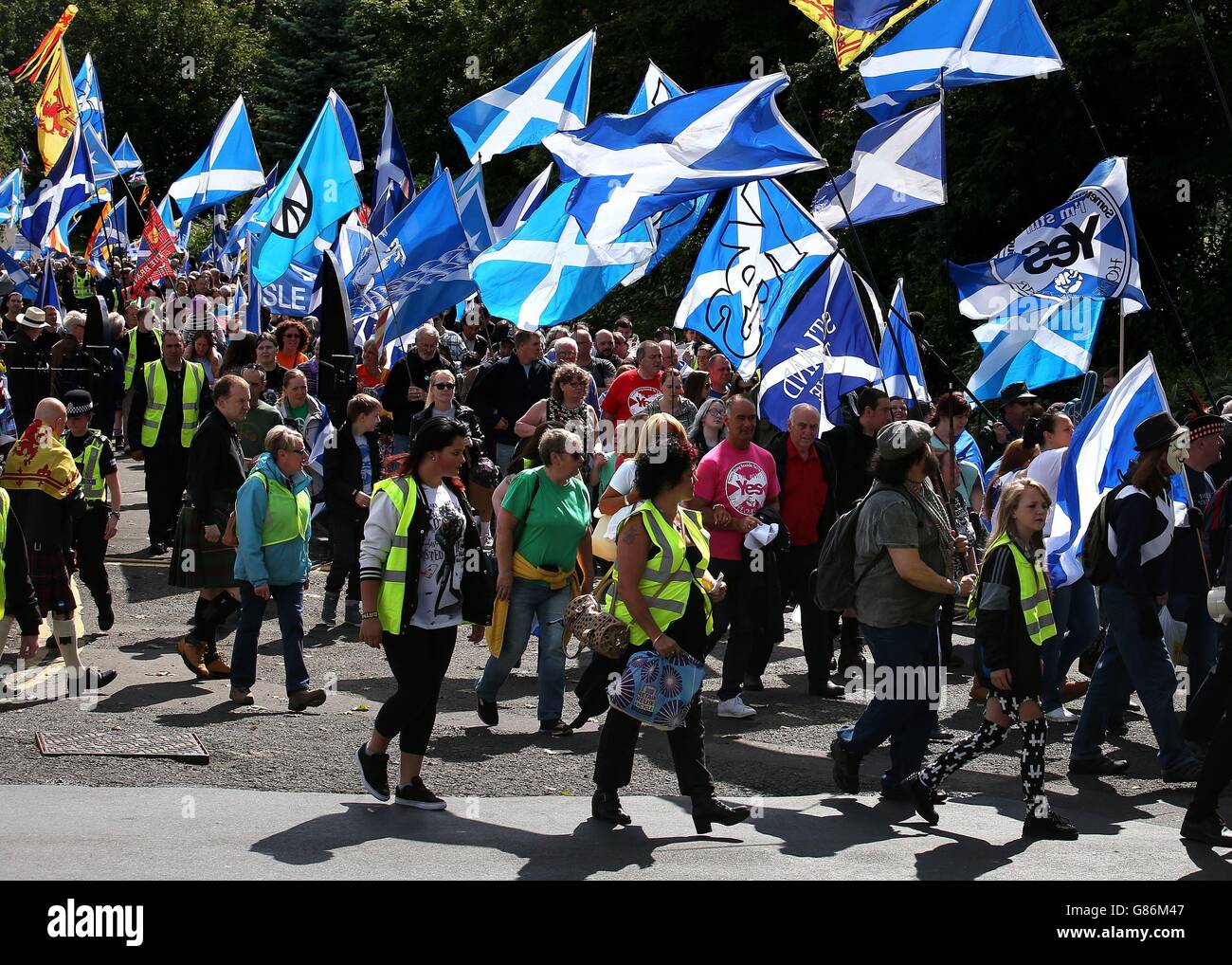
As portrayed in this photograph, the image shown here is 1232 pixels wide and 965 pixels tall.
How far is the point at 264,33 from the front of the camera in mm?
65188

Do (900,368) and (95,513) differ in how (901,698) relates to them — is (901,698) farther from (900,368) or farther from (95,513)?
(95,513)

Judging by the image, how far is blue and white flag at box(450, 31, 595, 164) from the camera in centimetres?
1448

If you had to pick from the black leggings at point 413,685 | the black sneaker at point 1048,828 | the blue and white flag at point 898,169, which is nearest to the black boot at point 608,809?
the black leggings at point 413,685

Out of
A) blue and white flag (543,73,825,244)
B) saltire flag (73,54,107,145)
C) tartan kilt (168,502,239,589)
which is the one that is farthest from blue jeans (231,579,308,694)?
saltire flag (73,54,107,145)

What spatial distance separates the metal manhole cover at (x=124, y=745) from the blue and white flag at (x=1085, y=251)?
6.12 meters

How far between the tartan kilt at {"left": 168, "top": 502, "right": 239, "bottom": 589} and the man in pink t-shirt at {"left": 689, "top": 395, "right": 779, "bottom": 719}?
114 inches

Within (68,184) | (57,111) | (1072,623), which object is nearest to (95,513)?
(1072,623)

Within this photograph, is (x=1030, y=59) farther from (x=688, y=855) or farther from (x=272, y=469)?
(x=688, y=855)

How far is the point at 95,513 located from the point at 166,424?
281 centimetres

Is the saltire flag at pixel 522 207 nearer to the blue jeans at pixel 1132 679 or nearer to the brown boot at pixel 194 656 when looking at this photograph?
the brown boot at pixel 194 656

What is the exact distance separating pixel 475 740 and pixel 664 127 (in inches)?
167

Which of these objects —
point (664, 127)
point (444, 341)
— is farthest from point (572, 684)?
point (444, 341)

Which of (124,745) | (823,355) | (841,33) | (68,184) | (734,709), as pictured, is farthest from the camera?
(68,184)

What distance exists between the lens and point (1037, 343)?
445 inches
